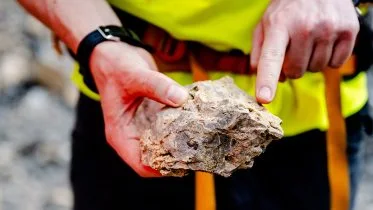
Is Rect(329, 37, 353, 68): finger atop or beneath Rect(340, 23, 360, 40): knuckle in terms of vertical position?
beneath

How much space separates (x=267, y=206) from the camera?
133 centimetres

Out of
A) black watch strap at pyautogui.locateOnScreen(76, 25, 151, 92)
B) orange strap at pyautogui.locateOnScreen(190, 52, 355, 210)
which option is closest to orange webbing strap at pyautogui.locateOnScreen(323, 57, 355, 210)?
orange strap at pyautogui.locateOnScreen(190, 52, 355, 210)

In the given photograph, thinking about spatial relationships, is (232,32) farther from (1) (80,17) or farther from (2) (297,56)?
(1) (80,17)

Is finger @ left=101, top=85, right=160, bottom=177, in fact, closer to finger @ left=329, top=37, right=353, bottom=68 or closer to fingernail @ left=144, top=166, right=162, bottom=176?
fingernail @ left=144, top=166, right=162, bottom=176

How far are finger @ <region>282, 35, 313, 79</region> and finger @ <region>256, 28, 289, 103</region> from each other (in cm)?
2

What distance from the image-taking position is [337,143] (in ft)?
4.14

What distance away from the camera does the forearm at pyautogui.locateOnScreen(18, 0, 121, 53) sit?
1200 mm

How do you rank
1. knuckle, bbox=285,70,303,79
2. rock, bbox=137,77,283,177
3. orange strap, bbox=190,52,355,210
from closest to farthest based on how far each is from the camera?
rock, bbox=137,77,283,177, knuckle, bbox=285,70,303,79, orange strap, bbox=190,52,355,210

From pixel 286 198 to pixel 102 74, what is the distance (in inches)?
16.5

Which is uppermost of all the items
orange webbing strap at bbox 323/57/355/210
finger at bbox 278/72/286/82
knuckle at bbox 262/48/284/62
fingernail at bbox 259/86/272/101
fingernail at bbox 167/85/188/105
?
fingernail at bbox 167/85/188/105

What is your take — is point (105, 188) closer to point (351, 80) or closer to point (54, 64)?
point (351, 80)

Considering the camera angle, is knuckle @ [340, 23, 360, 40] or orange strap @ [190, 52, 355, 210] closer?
knuckle @ [340, 23, 360, 40]

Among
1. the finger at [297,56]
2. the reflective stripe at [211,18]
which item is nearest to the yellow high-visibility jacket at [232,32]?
the reflective stripe at [211,18]

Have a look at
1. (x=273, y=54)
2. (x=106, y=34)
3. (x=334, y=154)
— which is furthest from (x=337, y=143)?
(x=106, y=34)
